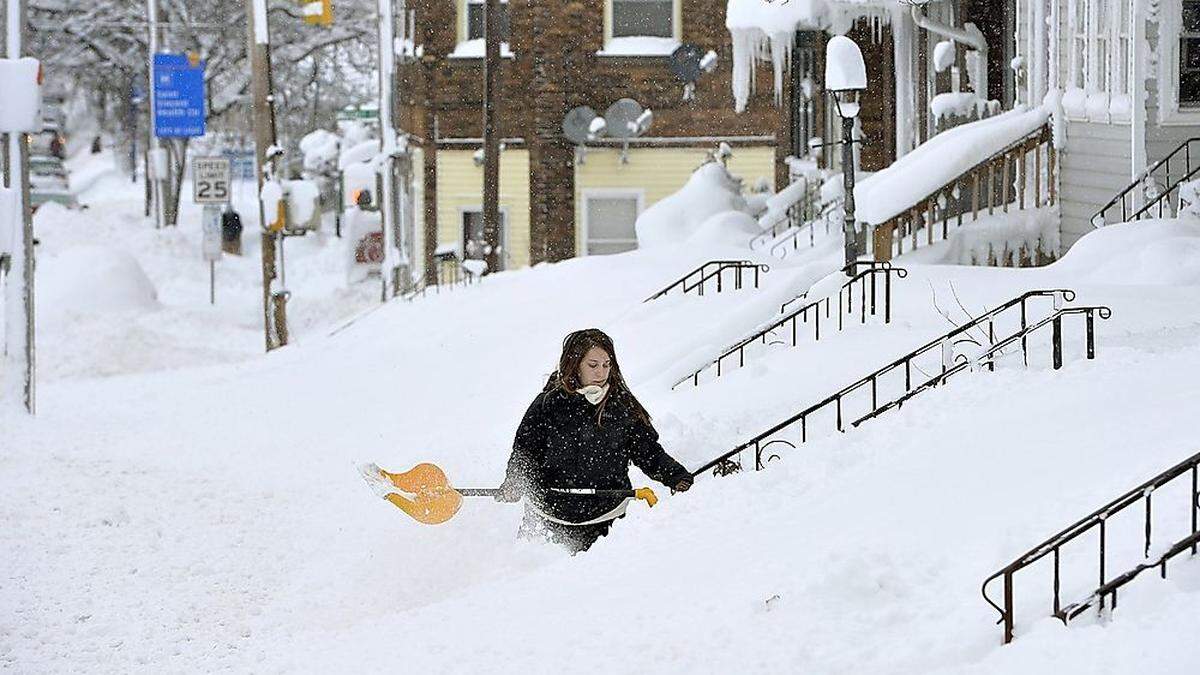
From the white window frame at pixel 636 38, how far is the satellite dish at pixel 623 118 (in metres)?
0.87

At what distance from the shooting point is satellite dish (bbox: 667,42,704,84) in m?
34.2

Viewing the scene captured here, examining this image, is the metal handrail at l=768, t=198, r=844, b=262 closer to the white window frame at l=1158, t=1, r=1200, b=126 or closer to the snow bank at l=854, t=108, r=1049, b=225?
the snow bank at l=854, t=108, r=1049, b=225

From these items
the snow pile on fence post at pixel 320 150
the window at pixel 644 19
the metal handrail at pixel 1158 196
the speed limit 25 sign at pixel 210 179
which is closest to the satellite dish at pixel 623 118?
the window at pixel 644 19

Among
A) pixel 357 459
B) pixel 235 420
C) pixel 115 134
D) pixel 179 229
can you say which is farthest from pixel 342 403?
pixel 115 134

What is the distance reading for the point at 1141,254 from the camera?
16609mm

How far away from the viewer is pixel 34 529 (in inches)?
559

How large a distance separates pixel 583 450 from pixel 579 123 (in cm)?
2441

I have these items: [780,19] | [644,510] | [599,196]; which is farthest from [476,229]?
[644,510]

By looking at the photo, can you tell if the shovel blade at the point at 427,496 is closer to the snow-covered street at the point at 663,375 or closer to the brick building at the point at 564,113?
the snow-covered street at the point at 663,375

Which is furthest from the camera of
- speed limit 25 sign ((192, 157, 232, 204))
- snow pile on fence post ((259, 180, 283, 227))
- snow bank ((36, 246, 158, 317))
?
speed limit 25 sign ((192, 157, 232, 204))

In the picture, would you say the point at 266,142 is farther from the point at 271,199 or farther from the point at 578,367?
the point at 578,367

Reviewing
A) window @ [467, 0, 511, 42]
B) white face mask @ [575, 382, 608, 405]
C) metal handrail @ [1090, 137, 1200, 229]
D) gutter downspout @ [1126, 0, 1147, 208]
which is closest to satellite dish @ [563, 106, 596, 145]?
window @ [467, 0, 511, 42]

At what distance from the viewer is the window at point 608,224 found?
1368 inches

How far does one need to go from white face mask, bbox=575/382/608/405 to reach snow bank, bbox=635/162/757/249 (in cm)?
1726
